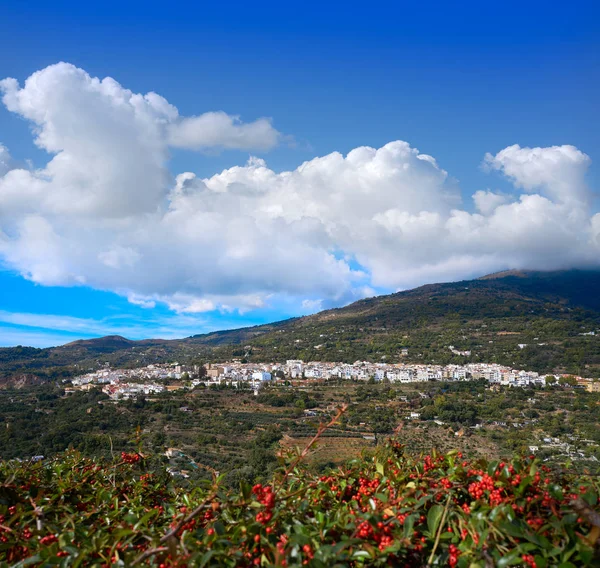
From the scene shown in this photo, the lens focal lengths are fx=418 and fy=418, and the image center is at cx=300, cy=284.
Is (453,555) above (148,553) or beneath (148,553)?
beneath

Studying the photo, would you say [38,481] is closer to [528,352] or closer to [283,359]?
[528,352]

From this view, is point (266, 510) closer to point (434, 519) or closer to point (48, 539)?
point (434, 519)

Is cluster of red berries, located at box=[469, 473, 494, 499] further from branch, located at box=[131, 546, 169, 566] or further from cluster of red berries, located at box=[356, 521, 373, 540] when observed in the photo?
branch, located at box=[131, 546, 169, 566]

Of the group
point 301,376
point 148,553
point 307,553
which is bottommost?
point 301,376

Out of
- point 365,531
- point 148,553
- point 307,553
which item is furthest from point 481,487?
point 148,553

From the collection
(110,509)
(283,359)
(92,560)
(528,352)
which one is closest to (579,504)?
(92,560)

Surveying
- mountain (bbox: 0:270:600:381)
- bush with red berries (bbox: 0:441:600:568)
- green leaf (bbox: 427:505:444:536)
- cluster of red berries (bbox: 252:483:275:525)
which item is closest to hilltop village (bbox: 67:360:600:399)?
mountain (bbox: 0:270:600:381)
